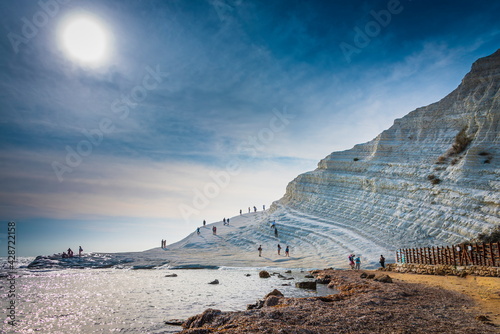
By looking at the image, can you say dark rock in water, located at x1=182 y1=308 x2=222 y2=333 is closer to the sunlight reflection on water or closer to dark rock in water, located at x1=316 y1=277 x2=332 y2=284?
the sunlight reflection on water

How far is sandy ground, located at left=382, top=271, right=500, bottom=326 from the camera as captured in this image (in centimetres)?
1077

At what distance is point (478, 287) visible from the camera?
1572 cm

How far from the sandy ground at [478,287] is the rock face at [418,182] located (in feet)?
39.8

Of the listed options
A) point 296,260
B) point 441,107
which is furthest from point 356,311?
point 441,107

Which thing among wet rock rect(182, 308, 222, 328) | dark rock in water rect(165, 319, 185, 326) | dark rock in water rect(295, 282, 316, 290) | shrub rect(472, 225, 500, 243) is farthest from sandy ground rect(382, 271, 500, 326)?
shrub rect(472, 225, 500, 243)

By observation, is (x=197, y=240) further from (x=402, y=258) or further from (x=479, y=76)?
(x=479, y=76)

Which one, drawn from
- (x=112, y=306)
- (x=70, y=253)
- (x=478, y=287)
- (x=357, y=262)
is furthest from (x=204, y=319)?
(x=70, y=253)

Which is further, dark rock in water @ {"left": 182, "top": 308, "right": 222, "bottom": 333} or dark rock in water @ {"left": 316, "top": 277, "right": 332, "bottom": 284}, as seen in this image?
dark rock in water @ {"left": 316, "top": 277, "right": 332, "bottom": 284}

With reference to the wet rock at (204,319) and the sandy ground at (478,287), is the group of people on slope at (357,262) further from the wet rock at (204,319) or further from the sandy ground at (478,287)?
the wet rock at (204,319)

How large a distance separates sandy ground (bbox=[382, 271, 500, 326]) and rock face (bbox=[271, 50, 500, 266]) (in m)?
12.1

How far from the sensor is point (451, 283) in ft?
58.1

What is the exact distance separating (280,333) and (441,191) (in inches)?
1413

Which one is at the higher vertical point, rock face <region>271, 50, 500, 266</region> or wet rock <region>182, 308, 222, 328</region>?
rock face <region>271, 50, 500, 266</region>

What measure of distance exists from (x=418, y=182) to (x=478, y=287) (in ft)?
84.3
